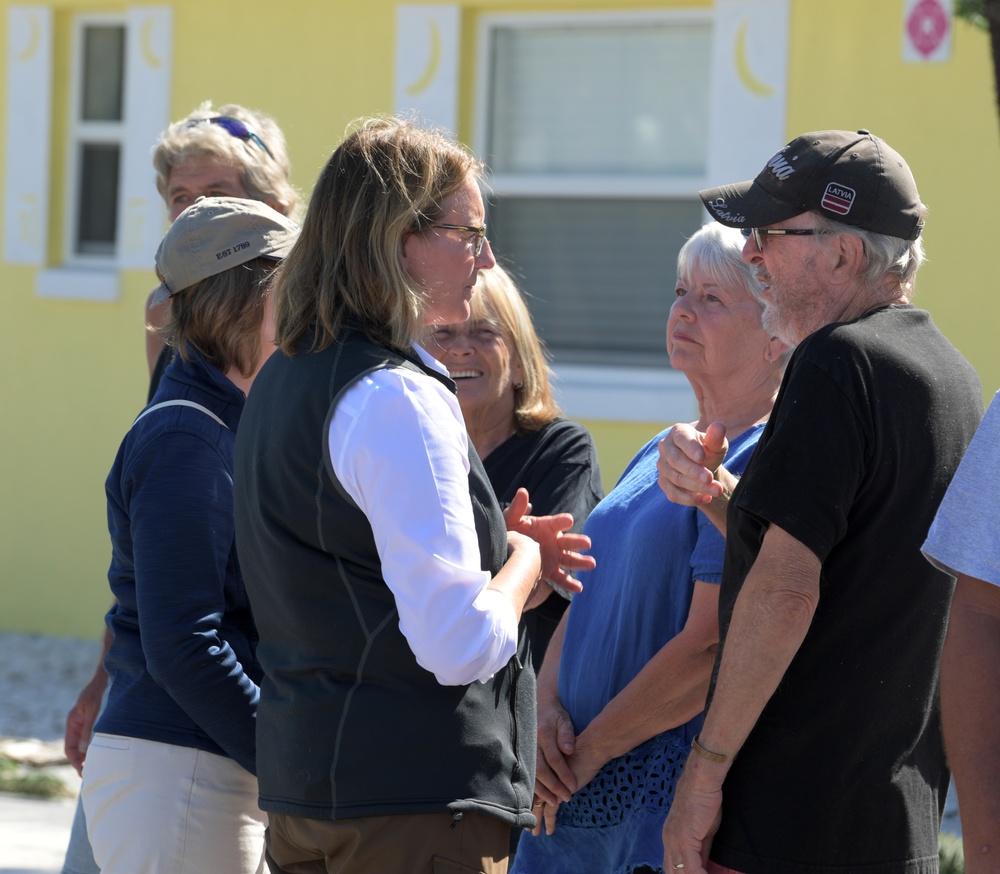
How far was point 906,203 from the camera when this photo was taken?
225 cm

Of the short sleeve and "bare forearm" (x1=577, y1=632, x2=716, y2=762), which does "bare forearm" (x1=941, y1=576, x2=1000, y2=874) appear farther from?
"bare forearm" (x1=577, y1=632, x2=716, y2=762)

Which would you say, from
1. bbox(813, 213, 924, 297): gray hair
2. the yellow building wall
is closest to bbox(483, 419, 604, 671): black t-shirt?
bbox(813, 213, 924, 297): gray hair

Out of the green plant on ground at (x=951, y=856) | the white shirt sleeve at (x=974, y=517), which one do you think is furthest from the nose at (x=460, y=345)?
the green plant on ground at (x=951, y=856)

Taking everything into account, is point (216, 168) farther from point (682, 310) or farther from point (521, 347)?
point (682, 310)

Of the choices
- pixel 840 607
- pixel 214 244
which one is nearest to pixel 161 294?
pixel 214 244

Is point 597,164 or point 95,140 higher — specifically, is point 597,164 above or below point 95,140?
below

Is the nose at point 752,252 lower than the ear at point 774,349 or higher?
higher

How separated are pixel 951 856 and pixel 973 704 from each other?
8.94 ft

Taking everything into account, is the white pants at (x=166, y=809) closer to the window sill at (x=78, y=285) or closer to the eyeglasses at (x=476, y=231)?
the eyeglasses at (x=476, y=231)

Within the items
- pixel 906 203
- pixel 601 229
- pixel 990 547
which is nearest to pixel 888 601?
pixel 990 547

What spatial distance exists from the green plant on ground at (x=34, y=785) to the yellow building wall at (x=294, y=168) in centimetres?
229

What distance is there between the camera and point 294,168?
729cm

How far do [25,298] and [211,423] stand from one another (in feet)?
18.9

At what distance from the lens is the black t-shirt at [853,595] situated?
81.0 inches
